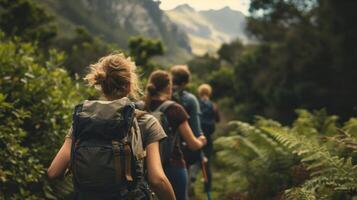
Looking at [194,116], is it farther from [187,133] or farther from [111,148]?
[111,148]

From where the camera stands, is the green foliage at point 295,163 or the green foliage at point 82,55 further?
the green foliage at point 82,55

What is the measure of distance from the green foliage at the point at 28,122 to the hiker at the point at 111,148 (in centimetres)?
276

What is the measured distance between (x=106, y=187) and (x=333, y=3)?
1760 centimetres

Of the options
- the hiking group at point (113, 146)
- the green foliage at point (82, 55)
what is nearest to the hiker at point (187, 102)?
the hiking group at point (113, 146)

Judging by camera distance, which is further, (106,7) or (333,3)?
(106,7)

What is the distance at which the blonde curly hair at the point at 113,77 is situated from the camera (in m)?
3.46

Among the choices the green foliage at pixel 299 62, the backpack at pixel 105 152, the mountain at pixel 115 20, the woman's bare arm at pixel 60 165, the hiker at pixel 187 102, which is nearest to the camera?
the backpack at pixel 105 152

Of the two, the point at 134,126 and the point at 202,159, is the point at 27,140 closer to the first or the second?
the point at 202,159

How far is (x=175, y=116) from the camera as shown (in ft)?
16.5

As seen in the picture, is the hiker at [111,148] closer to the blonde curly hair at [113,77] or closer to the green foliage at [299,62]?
the blonde curly hair at [113,77]

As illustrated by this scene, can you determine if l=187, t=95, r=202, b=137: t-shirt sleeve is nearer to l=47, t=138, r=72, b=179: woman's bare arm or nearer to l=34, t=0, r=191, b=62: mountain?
l=47, t=138, r=72, b=179: woman's bare arm

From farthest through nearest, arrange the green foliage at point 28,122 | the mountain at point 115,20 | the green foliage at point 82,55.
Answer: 1. the mountain at point 115,20
2. the green foliage at point 82,55
3. the green foliage at point 28,122

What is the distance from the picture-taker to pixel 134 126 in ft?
11.1

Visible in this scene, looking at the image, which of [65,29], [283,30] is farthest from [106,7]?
[283,30]
